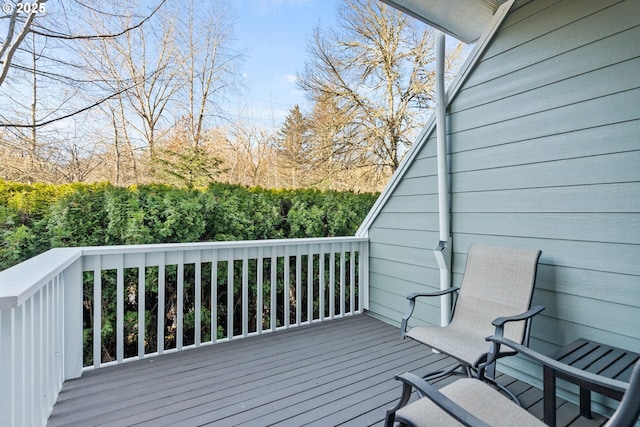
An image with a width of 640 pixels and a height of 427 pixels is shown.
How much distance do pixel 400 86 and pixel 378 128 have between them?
1.22 metres

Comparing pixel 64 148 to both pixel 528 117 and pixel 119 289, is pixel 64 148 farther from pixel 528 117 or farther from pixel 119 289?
pixel 528 117

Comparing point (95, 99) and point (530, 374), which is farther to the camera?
point (95, 99)

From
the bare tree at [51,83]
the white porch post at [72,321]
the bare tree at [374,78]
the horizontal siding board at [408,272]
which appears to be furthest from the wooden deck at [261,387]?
the bare tree at [374,78]

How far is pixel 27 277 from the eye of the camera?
4.81 ft

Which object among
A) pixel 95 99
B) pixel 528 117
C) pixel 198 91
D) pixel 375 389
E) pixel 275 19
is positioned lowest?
pixel 375 389

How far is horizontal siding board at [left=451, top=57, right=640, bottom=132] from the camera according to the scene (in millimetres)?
2080

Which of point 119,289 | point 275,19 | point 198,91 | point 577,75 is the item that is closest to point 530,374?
point 577,75

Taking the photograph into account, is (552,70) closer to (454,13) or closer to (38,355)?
(454,13)

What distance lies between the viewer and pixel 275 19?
27.6 feet

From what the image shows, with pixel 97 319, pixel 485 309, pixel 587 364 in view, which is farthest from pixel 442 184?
pixel 97 319

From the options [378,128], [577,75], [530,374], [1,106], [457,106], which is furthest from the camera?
[378,128]

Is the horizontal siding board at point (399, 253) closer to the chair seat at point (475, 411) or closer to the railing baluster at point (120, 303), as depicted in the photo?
the chair seat at point (475, 411)

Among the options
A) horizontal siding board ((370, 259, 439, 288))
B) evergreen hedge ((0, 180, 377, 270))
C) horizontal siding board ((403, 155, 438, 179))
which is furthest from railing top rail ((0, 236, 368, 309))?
horizontal siding board ((403, 155, 438, 179))

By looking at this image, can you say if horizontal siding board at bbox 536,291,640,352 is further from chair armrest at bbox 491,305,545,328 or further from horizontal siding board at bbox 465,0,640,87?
horizontal siding board at bbox 465,0,640,87
